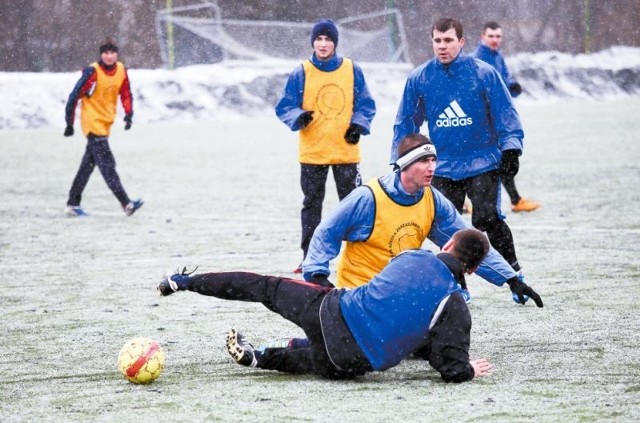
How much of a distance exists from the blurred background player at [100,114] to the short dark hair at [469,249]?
8209 mm

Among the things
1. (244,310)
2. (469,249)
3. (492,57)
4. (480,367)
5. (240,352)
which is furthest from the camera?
(492,57)

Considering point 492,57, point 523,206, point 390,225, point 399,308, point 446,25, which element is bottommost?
point 523,206

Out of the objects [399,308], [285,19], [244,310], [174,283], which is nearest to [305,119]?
[244,310]

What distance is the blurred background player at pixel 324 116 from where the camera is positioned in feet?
33.1

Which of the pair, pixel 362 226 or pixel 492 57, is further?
pixel 492 57

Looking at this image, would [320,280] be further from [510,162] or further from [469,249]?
[510,162]

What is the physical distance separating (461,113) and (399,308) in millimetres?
2704

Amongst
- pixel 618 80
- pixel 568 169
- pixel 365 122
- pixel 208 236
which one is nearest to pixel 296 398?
pixel 365 122

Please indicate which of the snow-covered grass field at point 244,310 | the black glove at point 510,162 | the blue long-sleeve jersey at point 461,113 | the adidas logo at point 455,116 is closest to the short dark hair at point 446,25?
the blue long-sleeve jersey at point 461,113

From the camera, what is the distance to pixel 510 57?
38062mm

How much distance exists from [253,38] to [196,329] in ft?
79.8

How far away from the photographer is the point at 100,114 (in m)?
14.1

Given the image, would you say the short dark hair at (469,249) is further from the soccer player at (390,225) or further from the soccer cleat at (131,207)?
the soccer cleat at (131,207)

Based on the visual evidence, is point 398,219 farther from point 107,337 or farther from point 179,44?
point 179,44
